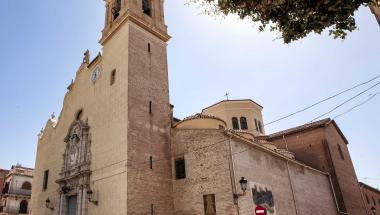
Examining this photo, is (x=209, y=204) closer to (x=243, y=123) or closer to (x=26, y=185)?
(x=243, y=123)

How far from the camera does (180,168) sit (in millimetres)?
15914

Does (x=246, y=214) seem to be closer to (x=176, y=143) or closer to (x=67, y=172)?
(x=176, y=143)

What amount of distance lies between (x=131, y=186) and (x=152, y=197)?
4.48 feet

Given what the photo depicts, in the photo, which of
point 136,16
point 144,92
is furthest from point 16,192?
point 136,16

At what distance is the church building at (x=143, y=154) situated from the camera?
14266mm

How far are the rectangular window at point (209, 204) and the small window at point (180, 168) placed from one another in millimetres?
1927

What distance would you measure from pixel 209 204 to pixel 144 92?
7107mm

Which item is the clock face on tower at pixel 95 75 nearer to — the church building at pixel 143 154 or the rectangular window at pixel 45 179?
the church building at pixel 143 154

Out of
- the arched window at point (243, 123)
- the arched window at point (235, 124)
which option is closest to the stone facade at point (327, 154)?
the arched window at point (243, 123)

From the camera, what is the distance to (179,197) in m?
15.2

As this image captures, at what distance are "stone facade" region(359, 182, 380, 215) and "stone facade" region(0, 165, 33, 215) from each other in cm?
3827

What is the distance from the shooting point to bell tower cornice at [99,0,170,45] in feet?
61.3

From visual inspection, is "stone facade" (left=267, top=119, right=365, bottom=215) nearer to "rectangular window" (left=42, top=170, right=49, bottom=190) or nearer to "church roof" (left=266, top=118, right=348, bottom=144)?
"church roof" (left=266, top=118, right=348, bottom=144)

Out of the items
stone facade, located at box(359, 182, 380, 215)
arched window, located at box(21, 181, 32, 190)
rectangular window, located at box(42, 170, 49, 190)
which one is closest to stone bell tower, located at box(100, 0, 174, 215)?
rectangular window, located at box(42, 170, 49, 190)
